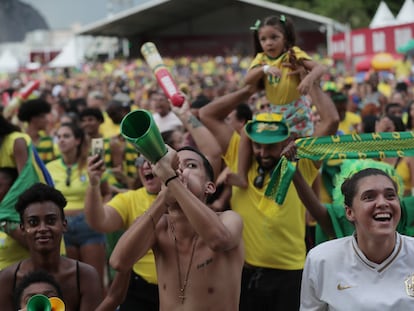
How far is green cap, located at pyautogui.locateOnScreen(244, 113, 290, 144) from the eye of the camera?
511 cm

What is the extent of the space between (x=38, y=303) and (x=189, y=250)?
711 millimetres

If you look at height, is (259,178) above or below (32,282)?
above

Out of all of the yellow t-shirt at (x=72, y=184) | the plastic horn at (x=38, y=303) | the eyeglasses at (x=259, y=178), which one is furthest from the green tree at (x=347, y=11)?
the plastic horn at (x=38, y=303)

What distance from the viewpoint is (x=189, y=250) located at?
12.1 ft

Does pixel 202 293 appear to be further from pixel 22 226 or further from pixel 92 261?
pixel 92 261

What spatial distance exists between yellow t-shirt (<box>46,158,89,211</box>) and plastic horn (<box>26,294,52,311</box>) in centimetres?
311

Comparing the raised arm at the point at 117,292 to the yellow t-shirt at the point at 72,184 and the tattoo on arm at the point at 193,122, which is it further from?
the yellow t-shirt at the point at 72,184

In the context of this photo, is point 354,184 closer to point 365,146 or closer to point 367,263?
point 367,263

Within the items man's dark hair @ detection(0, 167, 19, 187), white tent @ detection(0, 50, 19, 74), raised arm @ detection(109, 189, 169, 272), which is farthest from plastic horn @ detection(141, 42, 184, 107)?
white tent @ detection(0, 50, 19, 74)

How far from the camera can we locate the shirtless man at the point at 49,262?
4230mm

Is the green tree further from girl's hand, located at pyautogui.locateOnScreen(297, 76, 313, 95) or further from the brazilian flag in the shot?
the brazilian flag

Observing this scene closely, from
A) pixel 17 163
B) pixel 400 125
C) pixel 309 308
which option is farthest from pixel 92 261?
pixel 309 308

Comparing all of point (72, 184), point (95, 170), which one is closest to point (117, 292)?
point (95, 170)

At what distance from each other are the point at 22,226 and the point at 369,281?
203 centimetres
